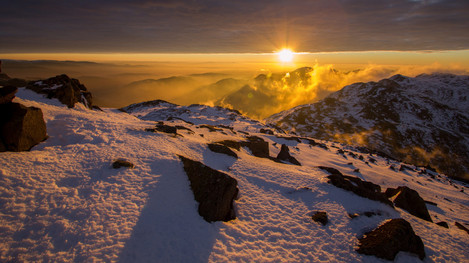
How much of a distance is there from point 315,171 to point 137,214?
20886mm

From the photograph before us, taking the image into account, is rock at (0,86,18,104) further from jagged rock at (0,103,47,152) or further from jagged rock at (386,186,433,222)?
jagged rock at (386,186,433,222)

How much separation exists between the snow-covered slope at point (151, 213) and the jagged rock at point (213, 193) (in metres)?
0.57

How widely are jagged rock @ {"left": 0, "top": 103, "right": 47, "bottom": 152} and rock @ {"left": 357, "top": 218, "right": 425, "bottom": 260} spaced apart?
1013 inches

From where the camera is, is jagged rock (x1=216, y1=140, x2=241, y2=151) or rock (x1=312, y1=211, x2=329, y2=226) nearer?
rock (x1=312, y1=211, x2=329, y2=226)

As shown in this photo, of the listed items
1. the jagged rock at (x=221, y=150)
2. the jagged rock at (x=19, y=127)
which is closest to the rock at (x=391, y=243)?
the jagged rock at (x=221, y=150)

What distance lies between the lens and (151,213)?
12.9 metres

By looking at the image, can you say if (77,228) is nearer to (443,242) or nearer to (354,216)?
(354,216)

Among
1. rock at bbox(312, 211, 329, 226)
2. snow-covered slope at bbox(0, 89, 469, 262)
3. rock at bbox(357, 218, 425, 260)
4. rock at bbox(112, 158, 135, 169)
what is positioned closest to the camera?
snow-covered slope at bbox(0, 89, 469, 262)

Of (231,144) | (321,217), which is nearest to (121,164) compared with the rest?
(231,144)

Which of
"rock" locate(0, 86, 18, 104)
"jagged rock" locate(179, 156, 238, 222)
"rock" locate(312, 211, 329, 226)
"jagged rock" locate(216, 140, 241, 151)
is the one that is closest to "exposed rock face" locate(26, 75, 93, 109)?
"rock" locate(0, 86, 18, 104)

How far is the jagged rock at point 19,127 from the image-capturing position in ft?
48.0

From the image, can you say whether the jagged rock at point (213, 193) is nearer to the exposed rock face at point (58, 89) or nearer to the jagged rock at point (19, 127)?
the jagged rock at point (19, 127)

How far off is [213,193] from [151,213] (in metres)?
4.31

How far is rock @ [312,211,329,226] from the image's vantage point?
15.4m
